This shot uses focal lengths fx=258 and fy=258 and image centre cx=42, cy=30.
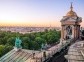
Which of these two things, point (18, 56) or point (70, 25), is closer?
point (18, 56)

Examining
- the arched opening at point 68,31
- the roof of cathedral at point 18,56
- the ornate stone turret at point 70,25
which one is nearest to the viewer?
the roof of cathedral at point 18,56

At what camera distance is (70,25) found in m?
45.7

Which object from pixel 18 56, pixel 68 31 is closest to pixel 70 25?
pixel 68 31

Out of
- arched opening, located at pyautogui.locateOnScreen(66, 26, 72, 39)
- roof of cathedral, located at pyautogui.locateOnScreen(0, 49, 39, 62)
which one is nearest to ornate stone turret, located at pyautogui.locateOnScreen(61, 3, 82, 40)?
arched opening, located at pyautogui.locateOnScreen(66, 26, 72, 39)

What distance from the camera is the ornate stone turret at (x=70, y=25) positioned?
4453 cm

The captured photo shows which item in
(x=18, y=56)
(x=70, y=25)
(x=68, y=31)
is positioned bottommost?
(x=18, y=56)

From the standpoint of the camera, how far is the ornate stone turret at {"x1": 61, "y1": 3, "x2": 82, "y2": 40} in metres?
44.5

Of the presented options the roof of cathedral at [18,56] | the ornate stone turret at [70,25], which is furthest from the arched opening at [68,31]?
the roof of cathedral at [18,56]

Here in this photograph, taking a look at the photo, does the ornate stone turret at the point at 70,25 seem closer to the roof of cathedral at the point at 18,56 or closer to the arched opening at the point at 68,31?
the arched opening at the point at 68,31

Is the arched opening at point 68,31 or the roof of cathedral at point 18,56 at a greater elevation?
Result: the arched opening at point 68,31

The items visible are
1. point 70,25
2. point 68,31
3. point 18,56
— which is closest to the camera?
point 18,56

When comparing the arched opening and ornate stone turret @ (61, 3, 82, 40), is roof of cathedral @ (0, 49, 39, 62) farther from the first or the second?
the arched opening

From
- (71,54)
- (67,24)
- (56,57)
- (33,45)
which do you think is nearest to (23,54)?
(56,57)

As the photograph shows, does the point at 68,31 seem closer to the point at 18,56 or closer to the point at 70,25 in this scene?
the point at 70,25
